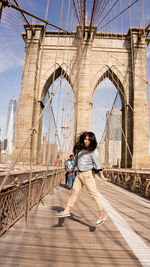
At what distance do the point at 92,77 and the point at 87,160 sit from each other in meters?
13.6

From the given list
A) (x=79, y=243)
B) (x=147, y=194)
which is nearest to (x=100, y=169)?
(x=79, y=243)

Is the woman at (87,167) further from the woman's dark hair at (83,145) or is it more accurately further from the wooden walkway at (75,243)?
the wooden walkway at (75,243)

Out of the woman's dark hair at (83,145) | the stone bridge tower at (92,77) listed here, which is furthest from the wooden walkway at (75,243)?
the stone bridge tower at (92,77)

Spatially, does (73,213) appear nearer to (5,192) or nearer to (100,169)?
(100,169)

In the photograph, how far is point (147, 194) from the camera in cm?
534

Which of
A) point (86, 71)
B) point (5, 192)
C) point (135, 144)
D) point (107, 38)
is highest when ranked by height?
point (107, 38)

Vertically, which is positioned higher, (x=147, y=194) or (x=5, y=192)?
(x=5, y=192)

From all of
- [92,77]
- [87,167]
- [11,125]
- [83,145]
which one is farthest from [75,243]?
[92,77]

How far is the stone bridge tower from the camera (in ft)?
44.3

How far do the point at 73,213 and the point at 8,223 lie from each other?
3.97 ft

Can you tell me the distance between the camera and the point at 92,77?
602 inches

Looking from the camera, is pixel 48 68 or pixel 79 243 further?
pixel 48 68

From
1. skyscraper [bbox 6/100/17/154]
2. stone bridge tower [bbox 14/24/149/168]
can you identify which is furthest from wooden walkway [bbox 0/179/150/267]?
stone bridge tower [bbox 14/24/149/168]

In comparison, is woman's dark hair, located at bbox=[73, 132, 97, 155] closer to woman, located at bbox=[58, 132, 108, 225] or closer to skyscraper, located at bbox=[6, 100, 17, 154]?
woman, located at bbox=[58, 132, 108, 225]
